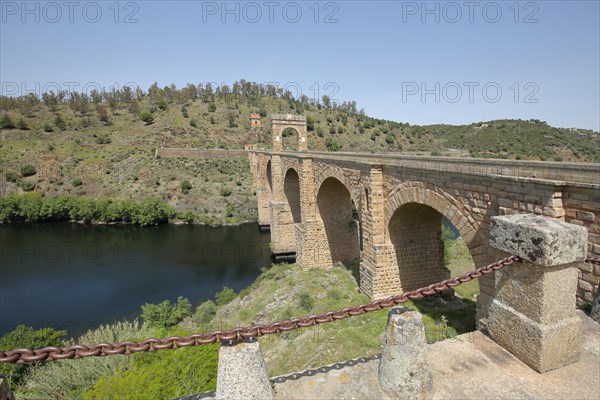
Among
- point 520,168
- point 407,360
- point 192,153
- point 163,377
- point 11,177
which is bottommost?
point 163,377

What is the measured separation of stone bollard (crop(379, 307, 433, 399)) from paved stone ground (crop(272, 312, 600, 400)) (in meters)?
0.11

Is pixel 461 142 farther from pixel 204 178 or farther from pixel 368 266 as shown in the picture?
pixel 368 266

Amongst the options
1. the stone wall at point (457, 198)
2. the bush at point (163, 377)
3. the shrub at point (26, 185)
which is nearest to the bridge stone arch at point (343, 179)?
the stone wall at point (457, 198)

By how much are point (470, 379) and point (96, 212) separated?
34112mm

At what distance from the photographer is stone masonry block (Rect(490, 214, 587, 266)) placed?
2.13 metres

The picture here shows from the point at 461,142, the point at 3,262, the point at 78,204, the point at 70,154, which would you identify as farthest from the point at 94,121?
the point at 461,142

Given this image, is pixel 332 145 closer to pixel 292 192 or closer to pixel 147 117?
pixel 292 192

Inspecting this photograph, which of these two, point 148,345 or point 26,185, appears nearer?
point 148,345

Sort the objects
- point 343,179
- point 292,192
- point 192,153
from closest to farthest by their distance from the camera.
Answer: point 343,179 → point 292,192 → point 192,153

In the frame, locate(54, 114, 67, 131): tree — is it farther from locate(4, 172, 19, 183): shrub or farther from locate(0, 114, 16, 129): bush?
locate(4, 172, 19, 183): shrub

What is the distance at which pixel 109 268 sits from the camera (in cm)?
2064

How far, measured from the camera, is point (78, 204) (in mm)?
30500

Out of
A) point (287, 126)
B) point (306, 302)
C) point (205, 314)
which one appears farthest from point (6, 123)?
point (306, 302)

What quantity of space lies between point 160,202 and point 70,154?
1610 centimetres
